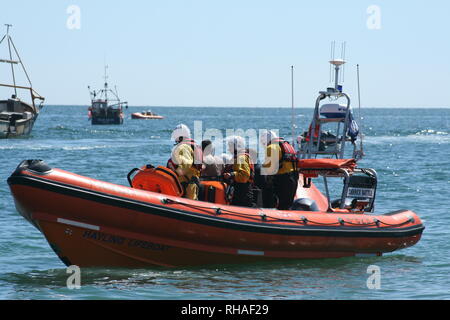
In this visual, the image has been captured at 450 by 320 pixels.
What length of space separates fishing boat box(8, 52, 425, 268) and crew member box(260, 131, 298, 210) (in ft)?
0.86

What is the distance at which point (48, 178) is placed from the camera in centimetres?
805

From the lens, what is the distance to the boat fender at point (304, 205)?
992 centimetres

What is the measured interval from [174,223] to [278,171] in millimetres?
1786

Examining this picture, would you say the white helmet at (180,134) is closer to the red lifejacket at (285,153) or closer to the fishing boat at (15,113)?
the red lifejacket at (285,153)

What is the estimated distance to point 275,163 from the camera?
31.7 ft

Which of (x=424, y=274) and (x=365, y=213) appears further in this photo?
(x=365, y=213)

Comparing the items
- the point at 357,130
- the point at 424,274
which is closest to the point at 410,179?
the point at 357,130

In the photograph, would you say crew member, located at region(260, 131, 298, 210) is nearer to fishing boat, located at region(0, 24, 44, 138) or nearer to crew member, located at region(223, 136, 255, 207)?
crew member, located at region(223, 136, 255, 207)

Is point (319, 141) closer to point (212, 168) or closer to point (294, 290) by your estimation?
point (212, 168)

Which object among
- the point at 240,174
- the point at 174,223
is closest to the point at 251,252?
the point at 240,174

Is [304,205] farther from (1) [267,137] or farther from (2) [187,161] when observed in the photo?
(2) [187,161]

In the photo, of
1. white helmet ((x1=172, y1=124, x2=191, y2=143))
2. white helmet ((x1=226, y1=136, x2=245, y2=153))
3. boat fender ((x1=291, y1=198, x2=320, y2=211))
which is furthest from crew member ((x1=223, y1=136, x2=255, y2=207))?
boat fender ((x1=291, y1=198, x2=320, y2=211))
